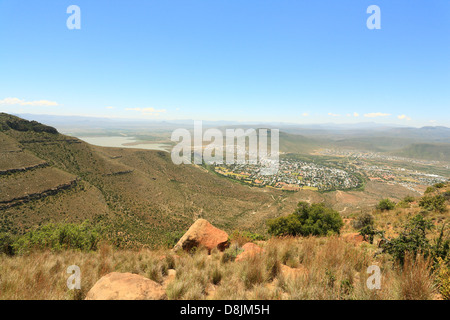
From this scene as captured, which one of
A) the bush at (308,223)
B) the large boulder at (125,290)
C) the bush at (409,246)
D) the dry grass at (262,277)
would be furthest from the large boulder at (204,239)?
the bush at (308,223)

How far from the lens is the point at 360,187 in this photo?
77.8 metres

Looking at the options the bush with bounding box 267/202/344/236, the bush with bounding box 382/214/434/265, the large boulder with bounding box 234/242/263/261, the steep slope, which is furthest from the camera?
the steep slope

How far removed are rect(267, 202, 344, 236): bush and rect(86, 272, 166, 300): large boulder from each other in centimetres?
1216

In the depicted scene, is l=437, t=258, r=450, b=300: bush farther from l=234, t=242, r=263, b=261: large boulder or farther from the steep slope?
the steep slope

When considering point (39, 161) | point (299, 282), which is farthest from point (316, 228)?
point (39, 161)

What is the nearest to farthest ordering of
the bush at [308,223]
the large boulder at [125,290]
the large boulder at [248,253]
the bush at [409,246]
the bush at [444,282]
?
the bush at [444,282], the large boulder at [125,290], the bush at [409,246], the large boulder at [248,253], the bush at [308,223]

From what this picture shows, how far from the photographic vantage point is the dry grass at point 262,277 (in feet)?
9.80

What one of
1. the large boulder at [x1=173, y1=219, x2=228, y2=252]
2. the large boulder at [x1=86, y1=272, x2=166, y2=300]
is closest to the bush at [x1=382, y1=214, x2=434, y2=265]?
the large boulder at [x1=86, y1=272, x2=166, y2=300]

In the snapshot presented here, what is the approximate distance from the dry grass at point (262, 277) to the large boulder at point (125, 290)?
1.22ft

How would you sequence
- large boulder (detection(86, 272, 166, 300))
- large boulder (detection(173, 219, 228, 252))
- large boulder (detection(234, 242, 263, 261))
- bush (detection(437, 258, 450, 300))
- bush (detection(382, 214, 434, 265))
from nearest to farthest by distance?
1. bush (detection(437, 258, 450, 300))
2. large boulder (detection(86, 272, 166, 300))
3. bush (detection(382, 214, 434, 265))
4. large boulder (detection(234, 242, 263, 261))
5. large boulder (detection(173, 219, 228, 252))

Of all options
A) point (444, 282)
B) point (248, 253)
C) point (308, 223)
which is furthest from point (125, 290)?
point (308, 223)

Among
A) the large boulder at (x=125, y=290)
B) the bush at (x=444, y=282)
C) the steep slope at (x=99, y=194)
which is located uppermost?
the bush at (x=444, y=282)

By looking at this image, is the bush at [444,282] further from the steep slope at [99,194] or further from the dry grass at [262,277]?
the steep slope at [99,194]

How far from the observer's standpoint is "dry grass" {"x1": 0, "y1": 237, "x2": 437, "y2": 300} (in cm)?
299
